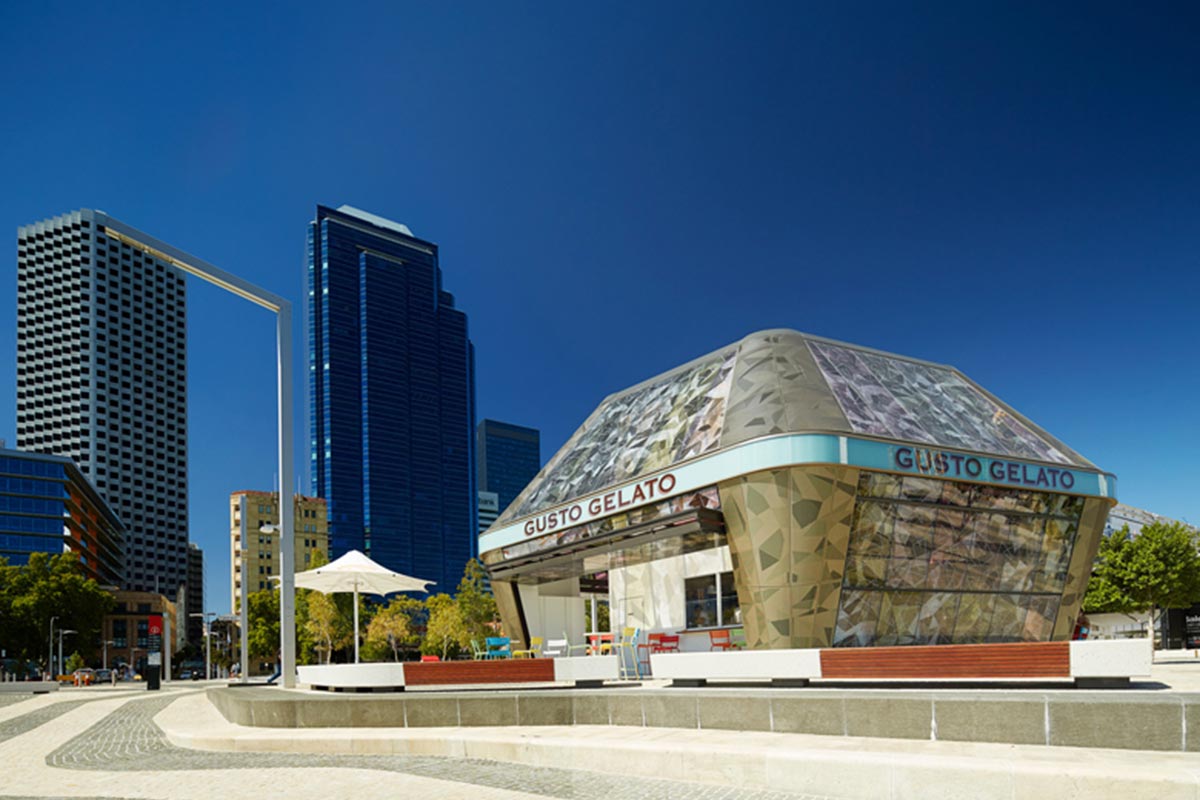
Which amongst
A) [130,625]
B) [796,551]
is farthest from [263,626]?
[796,551]

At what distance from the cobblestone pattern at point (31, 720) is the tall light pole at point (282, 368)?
5276mm

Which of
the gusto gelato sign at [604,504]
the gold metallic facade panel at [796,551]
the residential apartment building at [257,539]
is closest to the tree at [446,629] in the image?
the gusto gelato sign at [604,504]

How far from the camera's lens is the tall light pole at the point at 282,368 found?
19734 millimetres

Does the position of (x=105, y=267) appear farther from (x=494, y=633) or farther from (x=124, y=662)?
(x=494, y=633)

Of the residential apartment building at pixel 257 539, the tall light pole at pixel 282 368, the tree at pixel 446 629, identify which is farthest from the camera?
the residential apartment building at pixel 257 539

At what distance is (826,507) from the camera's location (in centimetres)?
2444

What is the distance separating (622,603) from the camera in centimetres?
3622

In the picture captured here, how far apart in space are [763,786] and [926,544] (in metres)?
18.2

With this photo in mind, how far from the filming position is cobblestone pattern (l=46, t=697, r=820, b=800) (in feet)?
31.5

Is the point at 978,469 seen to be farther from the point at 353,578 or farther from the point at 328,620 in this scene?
the point at 328,620

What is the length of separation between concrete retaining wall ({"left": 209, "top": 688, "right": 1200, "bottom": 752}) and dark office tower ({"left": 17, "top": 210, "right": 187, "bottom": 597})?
16701 centimetres

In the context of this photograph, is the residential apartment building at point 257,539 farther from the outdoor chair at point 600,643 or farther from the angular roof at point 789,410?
the outdoor chair at point 600,643

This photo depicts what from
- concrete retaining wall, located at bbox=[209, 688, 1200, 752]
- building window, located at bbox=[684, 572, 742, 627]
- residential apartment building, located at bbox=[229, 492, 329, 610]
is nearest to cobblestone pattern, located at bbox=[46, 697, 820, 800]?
concrete retaining wall, located at bbox=[209, 688, 1200, 752]

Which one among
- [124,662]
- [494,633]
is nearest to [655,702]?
[494,633]
